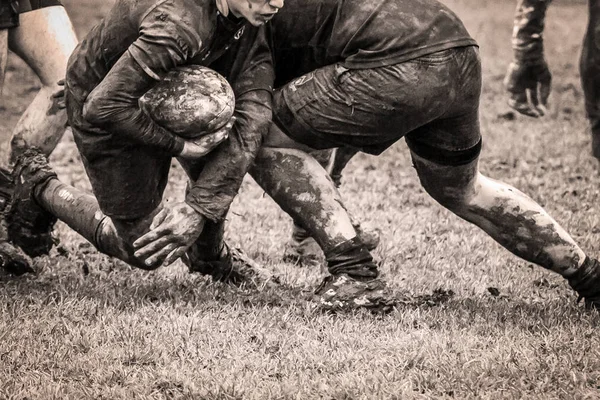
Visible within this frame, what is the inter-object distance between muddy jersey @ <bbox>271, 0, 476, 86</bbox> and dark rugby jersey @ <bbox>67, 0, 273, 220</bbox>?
0.55 feet

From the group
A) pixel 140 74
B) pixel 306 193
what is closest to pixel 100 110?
pixel 140 74

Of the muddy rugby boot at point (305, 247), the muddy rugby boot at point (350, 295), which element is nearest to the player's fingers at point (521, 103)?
the muddy rugby boot at point (305, 247)

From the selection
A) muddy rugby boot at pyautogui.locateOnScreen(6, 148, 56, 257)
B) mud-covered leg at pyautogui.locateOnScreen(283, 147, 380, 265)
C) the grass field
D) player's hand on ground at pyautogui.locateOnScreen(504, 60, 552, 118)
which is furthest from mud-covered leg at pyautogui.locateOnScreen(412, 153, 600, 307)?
player's hand on ground at pyautogui.locateOnScreen(504, 60, 552, 118)

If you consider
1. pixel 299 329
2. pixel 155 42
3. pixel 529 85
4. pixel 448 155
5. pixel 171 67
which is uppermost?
pixel 155 42

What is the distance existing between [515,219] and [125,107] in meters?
1.89

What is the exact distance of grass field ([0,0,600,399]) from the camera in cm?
426

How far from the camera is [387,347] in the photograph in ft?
15.3

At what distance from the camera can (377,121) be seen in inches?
192

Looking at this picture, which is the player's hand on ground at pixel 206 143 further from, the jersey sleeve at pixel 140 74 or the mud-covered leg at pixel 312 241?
the mud-covered leg at pixel 312 241

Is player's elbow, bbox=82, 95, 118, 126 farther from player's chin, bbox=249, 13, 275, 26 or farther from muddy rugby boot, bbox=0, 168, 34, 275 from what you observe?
muddy rugby boot, bbox=0, 168, 34, 275

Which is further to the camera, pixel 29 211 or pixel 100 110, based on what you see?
pixel 29 211

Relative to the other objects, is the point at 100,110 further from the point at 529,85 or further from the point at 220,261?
the point at 529,85

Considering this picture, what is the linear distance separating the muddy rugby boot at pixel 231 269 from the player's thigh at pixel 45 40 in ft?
5.58

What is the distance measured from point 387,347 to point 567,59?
10704 mm
